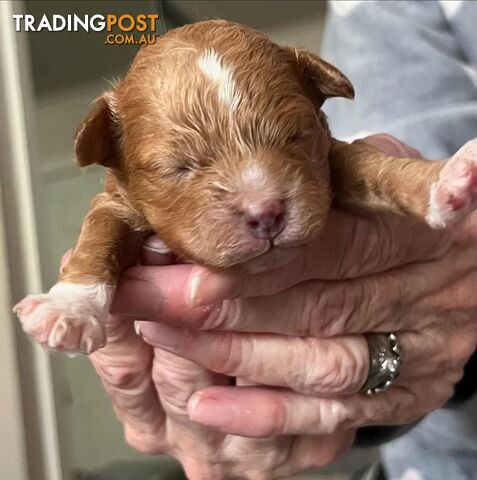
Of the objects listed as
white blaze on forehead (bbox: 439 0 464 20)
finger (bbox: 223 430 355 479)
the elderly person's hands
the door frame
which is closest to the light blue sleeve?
white blaze on forehead (bbox: 439 0 464 20)

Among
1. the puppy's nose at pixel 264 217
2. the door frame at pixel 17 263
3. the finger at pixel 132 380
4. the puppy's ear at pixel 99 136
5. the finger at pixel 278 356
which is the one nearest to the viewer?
the puppy's nose at pixel 264 217

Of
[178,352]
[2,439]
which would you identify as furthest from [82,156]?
[2,439]

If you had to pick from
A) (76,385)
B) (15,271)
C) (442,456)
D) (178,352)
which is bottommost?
(76,385)

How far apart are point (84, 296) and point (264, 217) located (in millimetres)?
215

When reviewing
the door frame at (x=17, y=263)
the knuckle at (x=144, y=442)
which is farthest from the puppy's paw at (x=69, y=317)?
the door frame at (x=17, y=263)

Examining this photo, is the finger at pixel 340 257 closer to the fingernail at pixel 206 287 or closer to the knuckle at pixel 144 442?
the fingernail at pixel 206 287

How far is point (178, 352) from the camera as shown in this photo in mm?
971

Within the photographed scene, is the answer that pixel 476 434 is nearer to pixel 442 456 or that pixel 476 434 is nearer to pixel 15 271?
pixel 442 456

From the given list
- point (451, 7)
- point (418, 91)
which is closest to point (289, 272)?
point (418, 91)

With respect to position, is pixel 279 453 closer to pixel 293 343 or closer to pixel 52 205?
pixel 293 343

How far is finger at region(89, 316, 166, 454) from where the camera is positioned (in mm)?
1078

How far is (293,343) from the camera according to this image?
1.01 meters

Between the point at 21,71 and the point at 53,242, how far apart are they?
0.33 metres

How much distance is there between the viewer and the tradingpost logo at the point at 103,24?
5.03 ft
